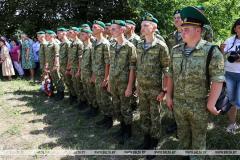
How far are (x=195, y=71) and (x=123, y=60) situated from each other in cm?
147

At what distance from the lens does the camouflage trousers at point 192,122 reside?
89.0 inches

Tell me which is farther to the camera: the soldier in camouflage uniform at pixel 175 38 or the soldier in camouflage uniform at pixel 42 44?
the soldier in camouflage uniform at pixel 42 44

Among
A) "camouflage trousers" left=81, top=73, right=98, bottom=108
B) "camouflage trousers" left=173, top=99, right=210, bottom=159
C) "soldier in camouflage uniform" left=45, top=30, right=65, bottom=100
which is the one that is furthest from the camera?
"soldier in camouflage uniform" left=45, top=30, right=65, bottom=100

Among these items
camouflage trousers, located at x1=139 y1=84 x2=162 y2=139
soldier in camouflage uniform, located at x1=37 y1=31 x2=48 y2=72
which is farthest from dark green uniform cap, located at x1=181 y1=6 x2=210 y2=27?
soldier in camouflage uniform, located at x1=37 y1=31 x2=48 y2=72

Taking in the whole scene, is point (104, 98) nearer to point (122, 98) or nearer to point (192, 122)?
point (122, 98)

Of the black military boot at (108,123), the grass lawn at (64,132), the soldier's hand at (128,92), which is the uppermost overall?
the soldier's hand at (128,92)

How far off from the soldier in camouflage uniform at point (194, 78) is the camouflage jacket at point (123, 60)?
1.00m

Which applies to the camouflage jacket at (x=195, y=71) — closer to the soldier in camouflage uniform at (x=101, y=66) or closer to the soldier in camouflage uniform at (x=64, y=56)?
the soldier in camouflage uniform at (x=101, y=66)

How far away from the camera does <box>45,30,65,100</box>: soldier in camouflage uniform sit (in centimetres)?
600

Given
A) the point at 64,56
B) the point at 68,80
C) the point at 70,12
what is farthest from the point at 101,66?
the point at 70,12

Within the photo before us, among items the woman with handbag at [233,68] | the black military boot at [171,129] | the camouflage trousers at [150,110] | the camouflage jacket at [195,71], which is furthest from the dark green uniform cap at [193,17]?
the black military boot at [171,129]

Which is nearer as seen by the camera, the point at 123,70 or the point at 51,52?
the point at 123,70

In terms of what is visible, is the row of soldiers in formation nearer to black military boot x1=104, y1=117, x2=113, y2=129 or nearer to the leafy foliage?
black military boot x1=104, y1=117, x2=113, y2=129

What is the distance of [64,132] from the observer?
4102mm
